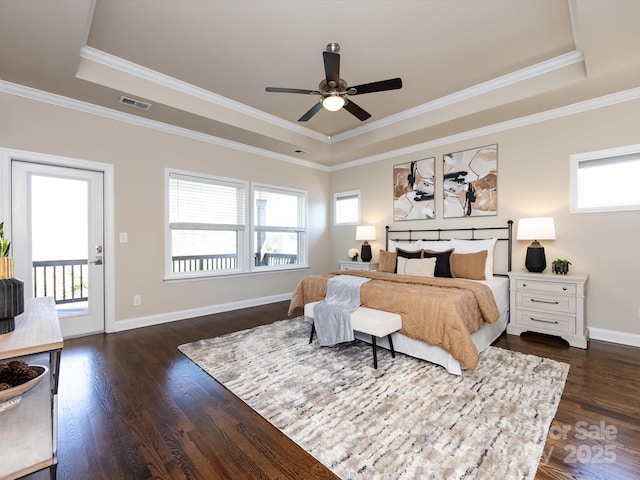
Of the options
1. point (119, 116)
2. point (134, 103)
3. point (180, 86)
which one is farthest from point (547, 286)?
point (119, 116)

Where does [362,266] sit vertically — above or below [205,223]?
below

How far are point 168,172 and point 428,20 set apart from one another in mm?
3664

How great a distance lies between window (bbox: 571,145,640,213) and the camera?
10.8ft

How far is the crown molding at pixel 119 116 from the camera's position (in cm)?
319

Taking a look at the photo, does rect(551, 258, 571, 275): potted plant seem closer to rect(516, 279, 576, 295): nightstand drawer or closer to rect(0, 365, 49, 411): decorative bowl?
rect(516, 279, 576, 295): nightstand drawer

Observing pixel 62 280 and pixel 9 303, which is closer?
pixel 9 303

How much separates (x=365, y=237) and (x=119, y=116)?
4067 millimetres

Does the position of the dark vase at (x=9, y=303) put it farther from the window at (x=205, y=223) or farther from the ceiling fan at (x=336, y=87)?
the window at (x=205, y=223)

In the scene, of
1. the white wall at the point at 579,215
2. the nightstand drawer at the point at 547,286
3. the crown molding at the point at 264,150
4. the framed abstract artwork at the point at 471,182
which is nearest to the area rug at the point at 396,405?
the nightstand drawer at the point at 547,286

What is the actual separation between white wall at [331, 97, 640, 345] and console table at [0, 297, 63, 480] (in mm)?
4728

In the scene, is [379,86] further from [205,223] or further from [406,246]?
[205,223]

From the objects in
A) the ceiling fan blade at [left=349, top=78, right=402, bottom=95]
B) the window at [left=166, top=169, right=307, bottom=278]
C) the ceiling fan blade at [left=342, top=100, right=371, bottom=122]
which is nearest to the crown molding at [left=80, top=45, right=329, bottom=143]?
the window at [left=166, top=169, right=307, bottom=278]

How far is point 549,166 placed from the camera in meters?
3.79

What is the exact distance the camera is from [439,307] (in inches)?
104
